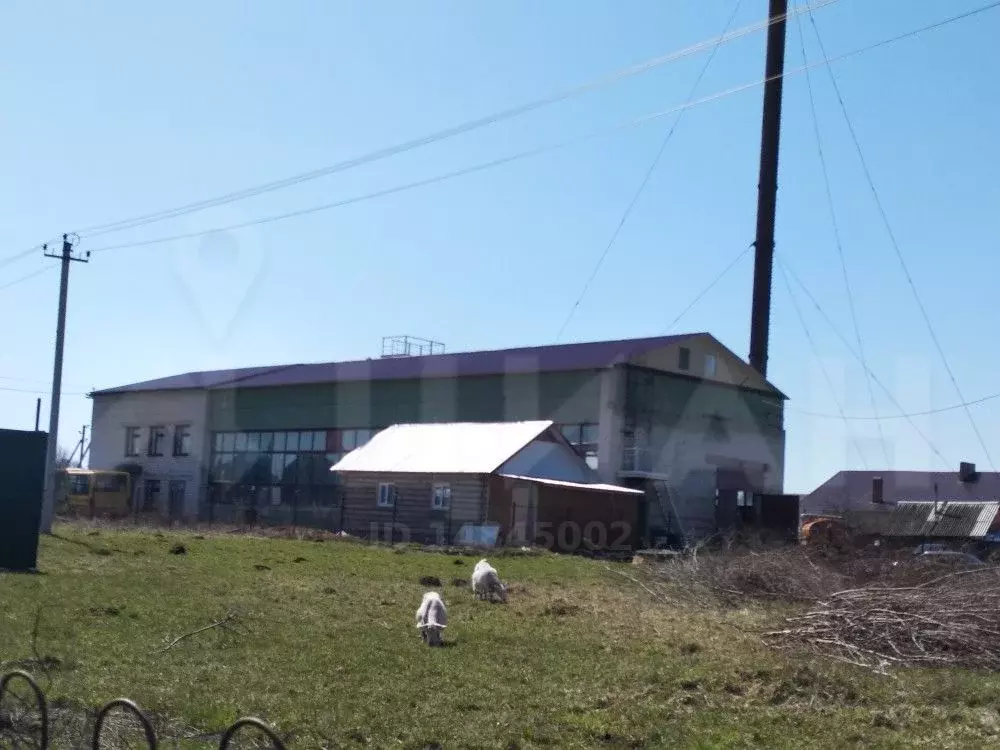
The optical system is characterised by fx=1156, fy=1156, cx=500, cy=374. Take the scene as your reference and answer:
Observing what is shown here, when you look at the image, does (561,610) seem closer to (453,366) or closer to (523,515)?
(523,515)

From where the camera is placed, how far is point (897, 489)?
263ft

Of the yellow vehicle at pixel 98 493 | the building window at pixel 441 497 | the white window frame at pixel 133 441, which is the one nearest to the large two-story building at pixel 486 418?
the white window frame at pixel 133 441

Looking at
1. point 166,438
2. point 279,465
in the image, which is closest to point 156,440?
Answer: point 166,438

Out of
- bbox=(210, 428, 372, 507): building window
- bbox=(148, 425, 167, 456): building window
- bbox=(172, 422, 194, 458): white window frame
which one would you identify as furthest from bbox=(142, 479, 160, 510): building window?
bbox=(210, 428, 372, 507): building window

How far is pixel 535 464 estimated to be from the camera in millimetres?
37906

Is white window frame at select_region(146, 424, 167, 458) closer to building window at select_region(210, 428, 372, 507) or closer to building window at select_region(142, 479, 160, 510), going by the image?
building window at select_region(142, 479, 160, 510)

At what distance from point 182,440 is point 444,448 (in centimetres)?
2272

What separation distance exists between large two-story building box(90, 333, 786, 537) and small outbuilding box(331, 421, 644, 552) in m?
3.48

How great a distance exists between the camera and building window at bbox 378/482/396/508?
40188 millimetres

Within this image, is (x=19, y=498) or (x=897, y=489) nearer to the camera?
(x=19, y=498)

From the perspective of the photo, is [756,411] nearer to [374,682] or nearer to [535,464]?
[535,464]

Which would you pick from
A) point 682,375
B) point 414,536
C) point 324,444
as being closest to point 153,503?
point 324,444

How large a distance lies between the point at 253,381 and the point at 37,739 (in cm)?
4974

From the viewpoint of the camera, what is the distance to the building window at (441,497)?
38188mm
